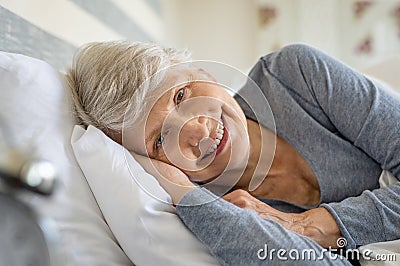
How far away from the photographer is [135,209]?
0.81 metres

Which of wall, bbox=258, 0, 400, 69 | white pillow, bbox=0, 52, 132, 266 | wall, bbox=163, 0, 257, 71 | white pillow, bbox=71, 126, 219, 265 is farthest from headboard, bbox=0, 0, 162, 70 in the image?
wall, bbox=258, 0, 400, 69

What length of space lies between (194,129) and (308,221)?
0.25m

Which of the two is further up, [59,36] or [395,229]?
[59,36]

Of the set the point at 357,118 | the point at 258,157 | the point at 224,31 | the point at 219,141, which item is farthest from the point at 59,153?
the point at 224,31

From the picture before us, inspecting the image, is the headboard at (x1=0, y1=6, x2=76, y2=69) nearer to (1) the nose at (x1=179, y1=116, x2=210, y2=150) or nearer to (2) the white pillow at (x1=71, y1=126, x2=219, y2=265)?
(2) the white pillow at (x1=71, y1=126, x2=219, y2=265)

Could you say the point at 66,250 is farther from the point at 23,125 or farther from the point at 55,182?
the point at 55,182

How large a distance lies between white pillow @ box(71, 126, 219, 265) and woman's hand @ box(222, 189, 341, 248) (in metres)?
0.13

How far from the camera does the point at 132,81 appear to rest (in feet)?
3.07

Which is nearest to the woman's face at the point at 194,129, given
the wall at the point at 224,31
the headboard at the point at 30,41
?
the headboard at the point at 30,41

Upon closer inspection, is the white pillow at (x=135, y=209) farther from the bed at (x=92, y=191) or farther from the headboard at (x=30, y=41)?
the headboard at (x=30, y=41)

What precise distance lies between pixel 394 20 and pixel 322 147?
170 cm

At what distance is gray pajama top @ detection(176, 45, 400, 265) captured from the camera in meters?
0.89

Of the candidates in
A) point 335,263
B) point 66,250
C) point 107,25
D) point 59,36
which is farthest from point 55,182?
point 107,25

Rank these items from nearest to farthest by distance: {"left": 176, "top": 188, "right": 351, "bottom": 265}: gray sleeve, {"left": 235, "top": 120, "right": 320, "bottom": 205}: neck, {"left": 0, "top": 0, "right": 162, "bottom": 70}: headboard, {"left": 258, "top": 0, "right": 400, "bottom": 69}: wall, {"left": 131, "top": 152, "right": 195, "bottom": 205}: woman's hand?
{"left": 176, "top": 188, "right": 351, "bottom": 265}: gray sleeve < {"left": 131, "top": 152, "right": 195, "bottom": 205}: woman's hand < {"left": 0, "top": 0, "right": 162, "bottom": 70}: headboard < {"left": 235, "top": 120, "right": 320, "bottom": 205}: neck < {"left": 258, "top": 0, "right": 400, "bottom": 69}: wall
